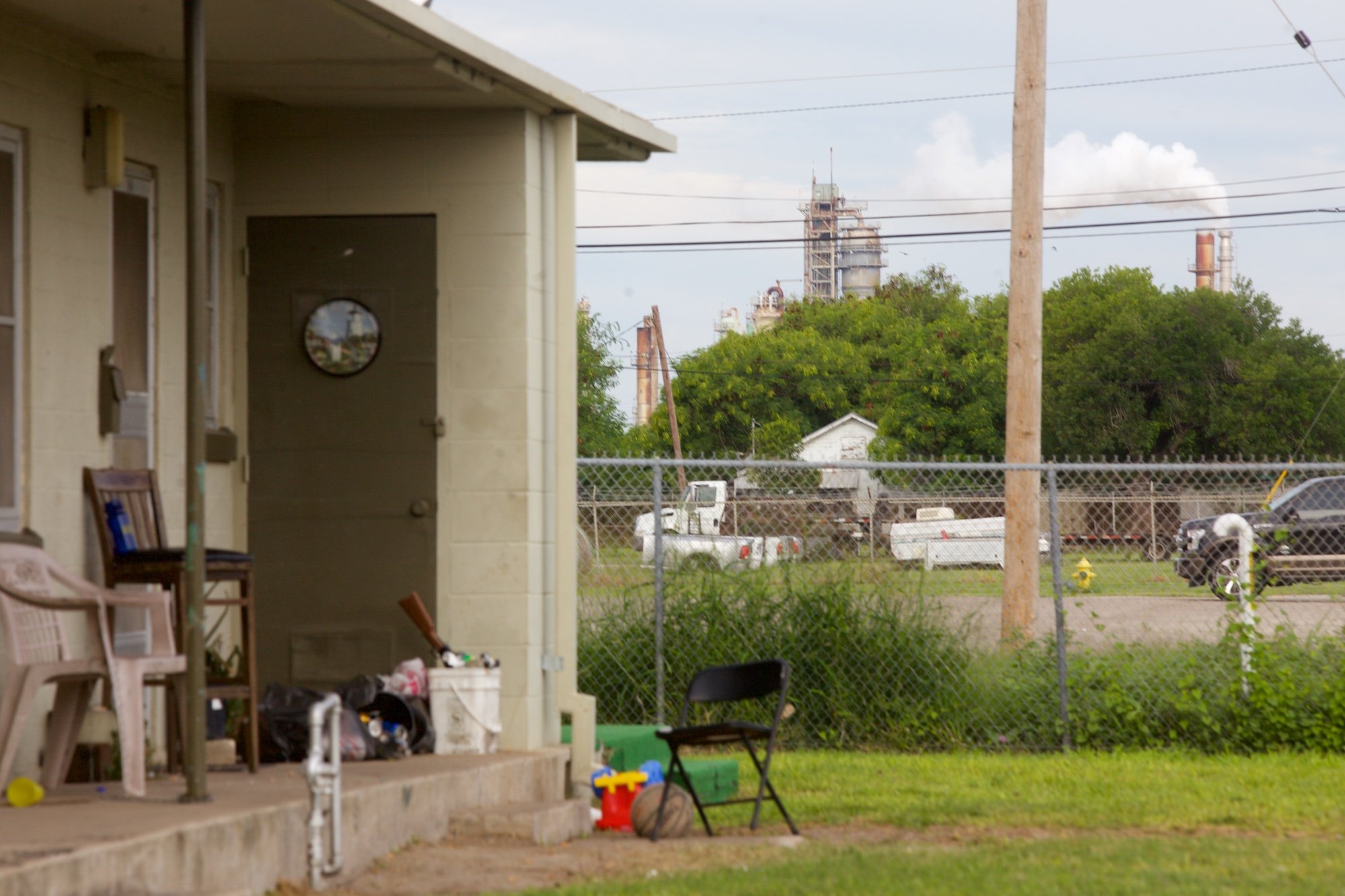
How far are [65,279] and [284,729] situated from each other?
2.16 meters

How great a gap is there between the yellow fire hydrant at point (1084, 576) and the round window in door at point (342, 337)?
15.8 feet

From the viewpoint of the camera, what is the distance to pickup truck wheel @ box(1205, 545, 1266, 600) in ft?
31.8

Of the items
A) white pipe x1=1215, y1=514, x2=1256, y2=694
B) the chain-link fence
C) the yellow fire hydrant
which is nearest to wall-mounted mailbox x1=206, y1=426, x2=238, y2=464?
the chain-link fence

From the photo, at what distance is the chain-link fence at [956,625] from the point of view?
970 centimetres

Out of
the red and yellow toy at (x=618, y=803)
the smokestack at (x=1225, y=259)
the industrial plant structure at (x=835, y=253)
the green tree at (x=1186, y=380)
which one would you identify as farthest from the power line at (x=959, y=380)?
the red and yellow toy at (x=618, y=803)

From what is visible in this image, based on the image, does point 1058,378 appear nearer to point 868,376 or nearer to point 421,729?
point 868,376

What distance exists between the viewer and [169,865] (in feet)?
15.9

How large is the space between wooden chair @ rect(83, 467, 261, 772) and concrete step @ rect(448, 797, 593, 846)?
0.91m

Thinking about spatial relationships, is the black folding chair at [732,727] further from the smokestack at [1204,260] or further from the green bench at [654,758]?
the smokestack at [1204,260]

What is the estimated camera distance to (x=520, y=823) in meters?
6.80

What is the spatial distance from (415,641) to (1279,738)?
521 cm

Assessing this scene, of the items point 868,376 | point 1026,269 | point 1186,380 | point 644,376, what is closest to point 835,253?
point 644,376

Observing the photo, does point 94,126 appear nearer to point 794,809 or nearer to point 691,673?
point 794,809

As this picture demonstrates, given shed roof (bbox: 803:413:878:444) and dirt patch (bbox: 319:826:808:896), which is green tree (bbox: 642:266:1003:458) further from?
dirt patch (bbox: 319:826:808:896)
